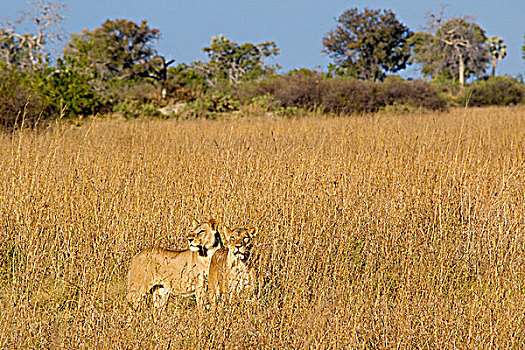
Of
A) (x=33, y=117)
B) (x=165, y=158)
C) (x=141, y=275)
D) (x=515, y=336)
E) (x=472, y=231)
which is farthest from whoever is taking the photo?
(x=33, y=117)

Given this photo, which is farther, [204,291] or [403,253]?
[403,253]

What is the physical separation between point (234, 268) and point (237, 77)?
27.9 m

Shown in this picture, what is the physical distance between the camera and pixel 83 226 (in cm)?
416

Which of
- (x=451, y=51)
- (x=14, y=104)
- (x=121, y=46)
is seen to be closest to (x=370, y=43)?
(x=451, y=51)

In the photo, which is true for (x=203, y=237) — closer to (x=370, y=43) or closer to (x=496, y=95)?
(x=496, y=95)

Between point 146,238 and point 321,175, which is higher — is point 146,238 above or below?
below

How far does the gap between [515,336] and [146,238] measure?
8.48 ft

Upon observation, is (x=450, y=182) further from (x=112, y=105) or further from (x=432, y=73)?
(x=432, y=73)

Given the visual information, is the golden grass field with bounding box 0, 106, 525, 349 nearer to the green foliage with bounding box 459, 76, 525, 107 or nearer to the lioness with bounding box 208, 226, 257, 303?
the lioness with bounding box 208, 226, 257, 303

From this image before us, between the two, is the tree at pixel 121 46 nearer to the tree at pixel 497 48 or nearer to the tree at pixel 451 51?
the tree at pixel 451 51

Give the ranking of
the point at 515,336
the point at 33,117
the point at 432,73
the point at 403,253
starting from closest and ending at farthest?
1. the point at 515,336
2. the point at 403,253
3. the point at 33,117
4. the point at 432,73

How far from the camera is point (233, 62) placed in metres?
33.2

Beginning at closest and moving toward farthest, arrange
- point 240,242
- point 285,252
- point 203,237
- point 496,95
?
point 240,242, point 203,237, point 285,252, point 496,95

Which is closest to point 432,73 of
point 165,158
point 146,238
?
point 165,158
